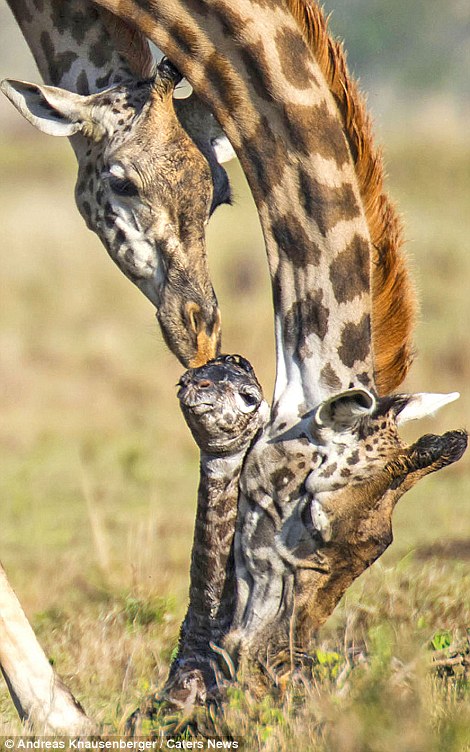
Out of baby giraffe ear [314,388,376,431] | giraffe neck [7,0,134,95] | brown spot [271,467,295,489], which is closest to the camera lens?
baby giraffe ear [314,388,376,431]

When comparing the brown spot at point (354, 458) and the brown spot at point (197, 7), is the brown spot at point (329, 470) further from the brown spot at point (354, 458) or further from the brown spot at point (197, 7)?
the brown spot at point (197, 7)

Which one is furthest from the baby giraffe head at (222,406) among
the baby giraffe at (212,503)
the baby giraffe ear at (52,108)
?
the baby giraffe ear at (52,108)

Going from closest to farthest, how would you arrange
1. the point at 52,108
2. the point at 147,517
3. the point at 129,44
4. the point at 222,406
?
the point at 222,406
the point at 52,108
the point at 129,44
the point at 147,517

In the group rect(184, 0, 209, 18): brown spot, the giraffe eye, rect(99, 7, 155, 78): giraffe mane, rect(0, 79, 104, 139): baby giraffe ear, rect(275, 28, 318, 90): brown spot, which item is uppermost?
rect(99, 7, 155, 78): giraffe mane

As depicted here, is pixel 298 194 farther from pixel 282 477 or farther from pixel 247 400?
pixel 282 477

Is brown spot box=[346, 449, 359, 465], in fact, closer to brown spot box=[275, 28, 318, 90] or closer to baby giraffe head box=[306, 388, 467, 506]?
baby giraffe head box=[306, 388, 467, 506]

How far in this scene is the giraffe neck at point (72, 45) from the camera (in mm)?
5281

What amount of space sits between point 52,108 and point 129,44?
0.50 meters

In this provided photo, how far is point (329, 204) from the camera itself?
396 cm

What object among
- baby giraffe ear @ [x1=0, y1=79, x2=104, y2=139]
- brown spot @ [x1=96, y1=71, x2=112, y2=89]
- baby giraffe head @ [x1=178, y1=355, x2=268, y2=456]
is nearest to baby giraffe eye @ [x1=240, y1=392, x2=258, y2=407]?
baby giraffe head @ [x1=178, y1=355, x2=268, y2=456]

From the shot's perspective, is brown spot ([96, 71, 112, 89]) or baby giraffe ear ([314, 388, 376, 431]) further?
brown spot ([96, 71, 112, 89])

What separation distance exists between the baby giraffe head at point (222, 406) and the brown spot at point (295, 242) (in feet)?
1.38

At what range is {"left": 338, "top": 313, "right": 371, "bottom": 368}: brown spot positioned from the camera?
12.8ft

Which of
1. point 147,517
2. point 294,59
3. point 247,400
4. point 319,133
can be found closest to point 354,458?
point 247,400
